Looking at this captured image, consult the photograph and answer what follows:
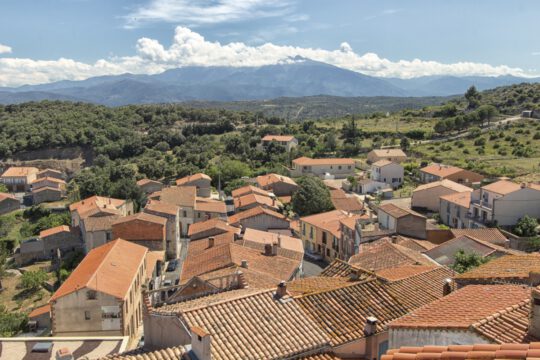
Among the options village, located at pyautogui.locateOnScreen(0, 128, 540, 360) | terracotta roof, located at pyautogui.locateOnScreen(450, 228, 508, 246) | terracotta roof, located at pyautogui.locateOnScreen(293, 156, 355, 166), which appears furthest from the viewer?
→ terracotta roof, located at pyautogui.locateOnScreen(293, 156, 355, 166)

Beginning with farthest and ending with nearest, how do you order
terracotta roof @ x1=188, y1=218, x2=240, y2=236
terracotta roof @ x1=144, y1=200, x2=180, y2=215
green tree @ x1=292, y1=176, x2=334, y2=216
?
green tree @ x1=292, y1=176, x2=334, y2=216, terracotta roof @ x1=144, y1=200, x2=180, y2=215, terracotta roof @ x1=188, y1=218, x2=240, y2=236

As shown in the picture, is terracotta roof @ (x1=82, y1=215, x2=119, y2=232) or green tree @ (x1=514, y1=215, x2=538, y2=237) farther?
terracotta roof @ (x1=82, y1=215, x2=119, y2=232)

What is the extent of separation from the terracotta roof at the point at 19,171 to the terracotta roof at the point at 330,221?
66008mm

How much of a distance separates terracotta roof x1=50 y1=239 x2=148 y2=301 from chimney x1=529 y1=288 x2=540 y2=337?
23.0m

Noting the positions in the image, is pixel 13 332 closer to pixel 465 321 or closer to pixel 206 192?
pixel 465 321

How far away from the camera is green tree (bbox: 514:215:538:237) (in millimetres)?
40500

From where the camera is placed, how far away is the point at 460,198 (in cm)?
5012

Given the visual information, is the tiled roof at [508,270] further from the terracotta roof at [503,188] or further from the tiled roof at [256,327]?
the terracotta roof at [503,188]

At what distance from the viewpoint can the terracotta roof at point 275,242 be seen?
3127 centimetres

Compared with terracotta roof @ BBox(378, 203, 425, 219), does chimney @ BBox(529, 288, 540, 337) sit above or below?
above

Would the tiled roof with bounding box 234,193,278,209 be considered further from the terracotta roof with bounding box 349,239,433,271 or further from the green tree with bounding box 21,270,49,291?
the terracotta roof with bounding box 349,239,433,271

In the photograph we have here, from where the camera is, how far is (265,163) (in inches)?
3497

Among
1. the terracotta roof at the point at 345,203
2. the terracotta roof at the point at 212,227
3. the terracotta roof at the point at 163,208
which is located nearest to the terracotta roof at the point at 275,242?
the terracotta roof at the point at 212,227

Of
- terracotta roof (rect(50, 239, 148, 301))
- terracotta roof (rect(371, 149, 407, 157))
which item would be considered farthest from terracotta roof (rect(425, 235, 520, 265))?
terracotta roof (rect(371, 149, 407, 157))
